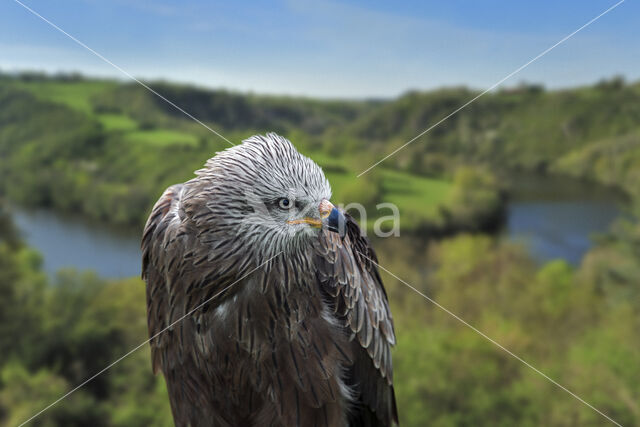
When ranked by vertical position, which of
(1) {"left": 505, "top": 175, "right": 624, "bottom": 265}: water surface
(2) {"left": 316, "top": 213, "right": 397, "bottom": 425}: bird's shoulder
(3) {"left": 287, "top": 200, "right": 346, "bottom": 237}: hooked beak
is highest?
(3) {"left": 287, "top": 200, "right": 346, "bottom": 237}: hooked beak

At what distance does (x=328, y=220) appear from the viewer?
163cm

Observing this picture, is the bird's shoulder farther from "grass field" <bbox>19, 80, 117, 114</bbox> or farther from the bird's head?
"grass field" <bbox>19, 80, 117, 114</bbox>

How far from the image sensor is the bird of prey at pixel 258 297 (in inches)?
64.8

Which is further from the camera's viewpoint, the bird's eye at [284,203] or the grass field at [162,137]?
the grass field at [162,137]

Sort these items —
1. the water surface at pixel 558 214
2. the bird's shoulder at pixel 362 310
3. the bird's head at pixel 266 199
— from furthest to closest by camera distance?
the water surface at pixel 558 214
the bird's shoulder at pixel 362 310
the bird's head at pixel 266 199

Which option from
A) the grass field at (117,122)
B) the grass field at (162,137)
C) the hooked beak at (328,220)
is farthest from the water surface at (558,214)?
the hooked beak at (328,220)

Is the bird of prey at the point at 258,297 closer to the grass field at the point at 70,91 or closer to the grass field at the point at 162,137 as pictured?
the grass field at the point at 162,137

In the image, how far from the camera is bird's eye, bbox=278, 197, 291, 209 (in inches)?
64.1

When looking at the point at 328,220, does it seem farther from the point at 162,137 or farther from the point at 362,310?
the point at 162,137

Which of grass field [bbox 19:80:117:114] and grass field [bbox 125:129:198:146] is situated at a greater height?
grass field [bbox 19:80:117:114]

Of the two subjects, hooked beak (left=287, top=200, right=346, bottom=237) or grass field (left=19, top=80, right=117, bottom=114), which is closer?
hooked beak (left=287, top=200, right=346, bottom=237)

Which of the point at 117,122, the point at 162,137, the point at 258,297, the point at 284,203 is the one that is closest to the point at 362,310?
the point at 258,297

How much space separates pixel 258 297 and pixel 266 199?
35 centimetres

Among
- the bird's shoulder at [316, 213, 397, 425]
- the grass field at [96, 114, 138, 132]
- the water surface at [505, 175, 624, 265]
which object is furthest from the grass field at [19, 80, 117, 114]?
the bird's shoulder at [316, 213, 397, 425]
